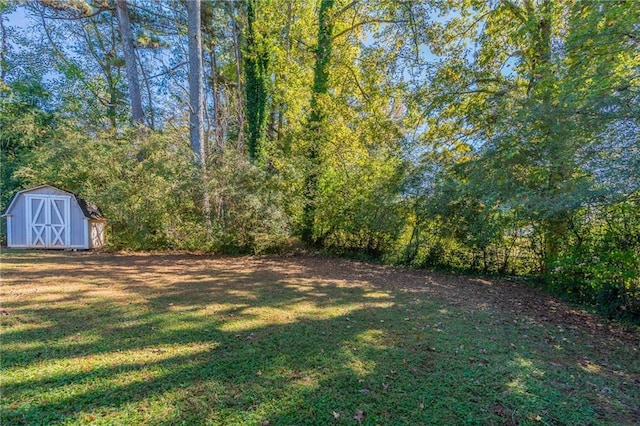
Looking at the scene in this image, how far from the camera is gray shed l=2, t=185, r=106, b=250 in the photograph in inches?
334

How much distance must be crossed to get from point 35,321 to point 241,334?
232 cm

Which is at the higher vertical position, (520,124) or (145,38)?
(145,38)

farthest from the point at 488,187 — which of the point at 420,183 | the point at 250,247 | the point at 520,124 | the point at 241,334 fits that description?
the point at 250,247

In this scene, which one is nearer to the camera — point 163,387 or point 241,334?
point 163,387

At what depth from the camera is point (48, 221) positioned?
8.55 meters

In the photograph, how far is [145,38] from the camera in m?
12.0

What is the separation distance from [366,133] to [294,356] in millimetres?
9141

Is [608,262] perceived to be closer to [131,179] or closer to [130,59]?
[131,179]

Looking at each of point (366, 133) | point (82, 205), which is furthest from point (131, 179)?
point (366, 133)

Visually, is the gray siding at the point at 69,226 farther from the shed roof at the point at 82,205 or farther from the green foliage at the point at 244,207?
the green foliage at the point at 244,207

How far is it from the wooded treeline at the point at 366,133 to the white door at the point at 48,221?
3.11 ft

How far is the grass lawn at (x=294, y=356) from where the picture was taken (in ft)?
6.95

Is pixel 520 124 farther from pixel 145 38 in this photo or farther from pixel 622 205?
pixel 145 38

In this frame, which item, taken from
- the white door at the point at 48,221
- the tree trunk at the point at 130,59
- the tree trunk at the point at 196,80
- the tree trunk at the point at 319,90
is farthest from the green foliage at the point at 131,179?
the tree trunk at the point at 319,90
